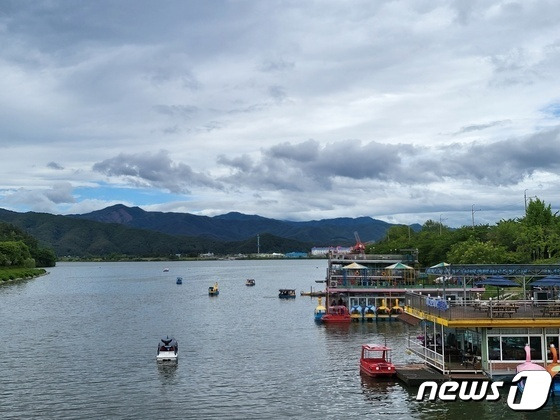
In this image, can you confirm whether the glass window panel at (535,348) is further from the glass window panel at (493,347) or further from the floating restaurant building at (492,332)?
the glass window panel at (493,347)

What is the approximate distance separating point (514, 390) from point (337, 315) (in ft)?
161

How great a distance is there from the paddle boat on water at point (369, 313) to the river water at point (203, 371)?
321cm

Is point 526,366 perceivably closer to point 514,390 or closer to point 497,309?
point 514,390

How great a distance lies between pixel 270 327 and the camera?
8494 cm

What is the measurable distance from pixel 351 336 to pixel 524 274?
30992 millimetres

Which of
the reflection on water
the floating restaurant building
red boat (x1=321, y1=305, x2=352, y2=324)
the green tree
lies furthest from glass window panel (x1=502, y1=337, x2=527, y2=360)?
the green tree

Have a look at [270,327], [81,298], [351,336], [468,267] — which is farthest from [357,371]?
[81,298]

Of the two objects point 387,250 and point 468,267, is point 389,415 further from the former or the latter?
point 387,250

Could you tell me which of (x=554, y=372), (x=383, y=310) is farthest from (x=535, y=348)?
(x=383, y=310)

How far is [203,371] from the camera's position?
54.1m

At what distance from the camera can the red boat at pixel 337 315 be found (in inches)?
3401

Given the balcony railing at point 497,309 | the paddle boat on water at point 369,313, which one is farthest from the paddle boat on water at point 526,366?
the paddle boat on water at point 369,313

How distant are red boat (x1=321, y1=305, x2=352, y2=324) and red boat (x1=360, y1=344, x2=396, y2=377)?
112 feet

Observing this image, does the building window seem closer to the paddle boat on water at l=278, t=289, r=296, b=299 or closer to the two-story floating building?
the two-story floating building
